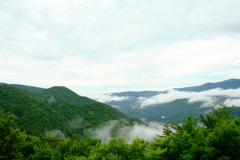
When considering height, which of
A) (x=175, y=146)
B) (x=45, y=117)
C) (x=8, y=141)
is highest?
(x=175, y=146)

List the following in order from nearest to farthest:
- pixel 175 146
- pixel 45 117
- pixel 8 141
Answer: pixel 175 146 < pixel 8 141 < pixel 45 117

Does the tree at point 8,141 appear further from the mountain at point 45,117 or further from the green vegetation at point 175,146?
the mountain at point 45,117

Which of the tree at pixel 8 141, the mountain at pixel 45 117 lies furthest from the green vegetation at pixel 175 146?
the mountain at pixel 45 117

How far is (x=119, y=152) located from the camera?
24.5 metres

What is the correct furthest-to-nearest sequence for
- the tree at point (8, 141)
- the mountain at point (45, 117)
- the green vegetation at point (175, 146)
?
the mountain at point (45, 117) → the tree at point (8, 141) → the green vegetation at point (175, 146)

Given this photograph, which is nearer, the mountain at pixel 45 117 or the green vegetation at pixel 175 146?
the green vegetation at pixel 175 146

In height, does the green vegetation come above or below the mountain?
above

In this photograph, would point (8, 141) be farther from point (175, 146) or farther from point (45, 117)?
point (45, 117)

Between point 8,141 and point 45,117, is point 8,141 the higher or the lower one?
the higher one

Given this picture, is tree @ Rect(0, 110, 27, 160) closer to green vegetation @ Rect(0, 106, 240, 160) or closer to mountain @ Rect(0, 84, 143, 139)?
green vegetation @ Rect(0, 106, 240, 160)

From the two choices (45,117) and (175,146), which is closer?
(175,146)

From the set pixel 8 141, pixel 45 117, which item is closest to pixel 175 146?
pixel 8 141

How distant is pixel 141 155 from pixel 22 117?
13253 centimetres

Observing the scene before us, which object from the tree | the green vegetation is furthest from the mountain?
the green vegetation
